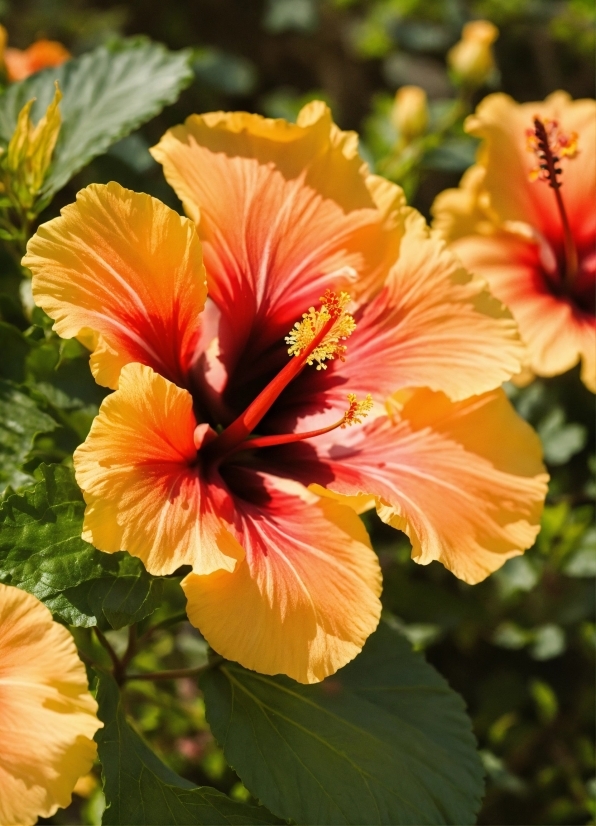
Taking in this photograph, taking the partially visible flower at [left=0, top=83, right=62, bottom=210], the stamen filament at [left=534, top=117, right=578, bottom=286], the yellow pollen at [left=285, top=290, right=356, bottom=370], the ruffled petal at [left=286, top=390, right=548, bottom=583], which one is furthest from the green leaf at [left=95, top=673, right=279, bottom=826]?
the stamen filament at [left=534, top=117, right=578, bottom=286]

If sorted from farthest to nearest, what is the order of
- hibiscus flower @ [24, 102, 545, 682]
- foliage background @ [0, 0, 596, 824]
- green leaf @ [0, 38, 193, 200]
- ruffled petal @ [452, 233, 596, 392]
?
foliage background @ [0, 0, 596, 824] → ruffled petal @ [452, 233, 596, 392] → green leaf @ [0, 38, 193, 200] → hibiscus flower @ [24, 102, 545, 682]

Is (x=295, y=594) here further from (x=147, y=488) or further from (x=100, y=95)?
(x=100, y=95)

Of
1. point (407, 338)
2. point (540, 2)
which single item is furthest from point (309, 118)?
point (540, 2)

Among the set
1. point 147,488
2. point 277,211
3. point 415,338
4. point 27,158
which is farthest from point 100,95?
point 147,488

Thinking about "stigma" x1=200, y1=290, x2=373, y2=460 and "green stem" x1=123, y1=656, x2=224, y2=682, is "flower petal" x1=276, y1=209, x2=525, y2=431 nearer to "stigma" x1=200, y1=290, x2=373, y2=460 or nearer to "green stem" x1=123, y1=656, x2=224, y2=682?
"stigma" x1=200, y1=290, x2=373, y2=460

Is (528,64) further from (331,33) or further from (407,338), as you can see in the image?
(407,338)

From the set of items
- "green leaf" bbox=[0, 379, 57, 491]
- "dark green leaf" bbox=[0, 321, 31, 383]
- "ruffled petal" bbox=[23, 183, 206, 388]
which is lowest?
"green leaf" bbox=[0, 379, 57, 491]

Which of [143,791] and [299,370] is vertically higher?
[299,370]

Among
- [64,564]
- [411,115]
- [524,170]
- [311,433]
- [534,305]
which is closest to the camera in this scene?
[64,564]
